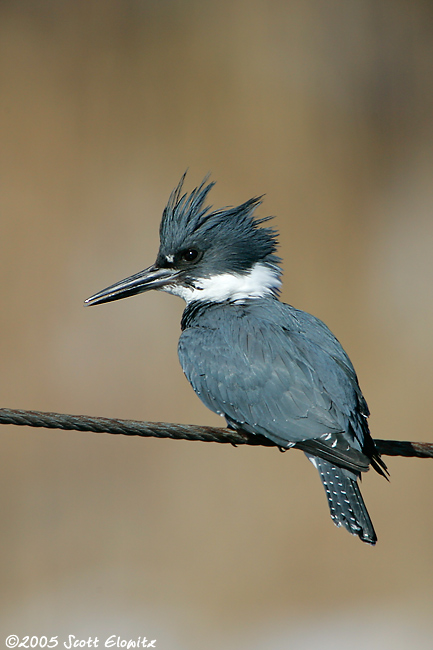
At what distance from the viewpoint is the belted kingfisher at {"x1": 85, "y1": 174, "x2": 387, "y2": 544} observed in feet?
5.69

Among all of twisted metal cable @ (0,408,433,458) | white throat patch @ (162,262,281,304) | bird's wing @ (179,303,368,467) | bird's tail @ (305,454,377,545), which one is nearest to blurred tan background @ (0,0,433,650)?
white throat patch @ (162,262,281,304)

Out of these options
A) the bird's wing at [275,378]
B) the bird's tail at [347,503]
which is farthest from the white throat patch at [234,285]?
the bird's tail at [347,503]

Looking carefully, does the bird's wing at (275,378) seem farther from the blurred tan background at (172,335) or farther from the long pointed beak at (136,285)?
the blurred tan background at (172,335)

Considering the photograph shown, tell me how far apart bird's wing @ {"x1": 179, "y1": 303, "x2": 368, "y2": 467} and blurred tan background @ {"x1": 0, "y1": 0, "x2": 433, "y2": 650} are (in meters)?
1.44

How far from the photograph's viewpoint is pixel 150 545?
330 cm

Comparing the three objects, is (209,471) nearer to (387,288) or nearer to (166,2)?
(387,288)

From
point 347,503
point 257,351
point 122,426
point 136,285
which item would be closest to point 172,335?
point 136,285

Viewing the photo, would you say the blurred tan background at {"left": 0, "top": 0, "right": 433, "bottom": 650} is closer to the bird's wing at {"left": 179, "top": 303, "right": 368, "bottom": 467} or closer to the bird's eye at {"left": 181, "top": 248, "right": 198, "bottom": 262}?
the bird's eye at {"left": 181, "top": 248, "right": 198, "bottom": 262}

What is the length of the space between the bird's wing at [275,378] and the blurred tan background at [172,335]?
144cm

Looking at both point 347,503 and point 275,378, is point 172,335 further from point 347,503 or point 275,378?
point 347,503

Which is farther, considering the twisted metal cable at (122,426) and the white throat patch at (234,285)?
the white throat patch at (234,285)

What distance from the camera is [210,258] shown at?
2320mm

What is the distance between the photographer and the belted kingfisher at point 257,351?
1.73 m

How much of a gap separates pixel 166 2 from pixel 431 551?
282 cm
